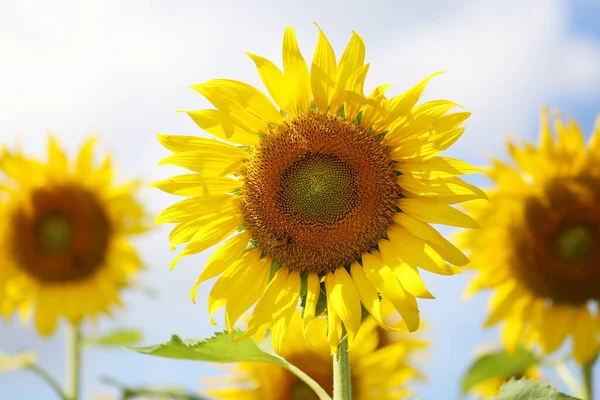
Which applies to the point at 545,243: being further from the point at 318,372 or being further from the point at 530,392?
the point at 530,392

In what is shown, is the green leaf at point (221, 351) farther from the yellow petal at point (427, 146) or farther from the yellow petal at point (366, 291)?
the yellow petal at point (427, 146)

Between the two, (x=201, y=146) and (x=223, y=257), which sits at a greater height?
(x=201, y=146)

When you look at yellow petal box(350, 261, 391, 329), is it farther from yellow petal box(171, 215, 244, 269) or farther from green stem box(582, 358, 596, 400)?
green stem box(582, 358, 596, 400)

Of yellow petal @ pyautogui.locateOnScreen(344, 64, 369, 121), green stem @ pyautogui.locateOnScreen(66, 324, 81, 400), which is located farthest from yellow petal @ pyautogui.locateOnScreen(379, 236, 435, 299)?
green stem @ pyautogui.locateOnScreen(66, 324, 81, 400)

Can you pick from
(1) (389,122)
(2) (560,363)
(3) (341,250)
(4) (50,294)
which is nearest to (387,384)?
(2) (560,363)

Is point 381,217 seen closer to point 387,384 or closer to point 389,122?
point 389,122

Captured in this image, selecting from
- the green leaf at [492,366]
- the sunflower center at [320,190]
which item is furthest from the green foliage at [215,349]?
the green leaf at [492,366]

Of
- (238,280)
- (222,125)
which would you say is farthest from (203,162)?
(238,280)
